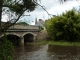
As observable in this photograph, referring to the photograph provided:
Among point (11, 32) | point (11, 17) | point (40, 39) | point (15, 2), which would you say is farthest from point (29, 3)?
point (40, 39)

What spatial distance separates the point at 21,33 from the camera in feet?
93.1

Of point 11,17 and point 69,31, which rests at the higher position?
point 11,17

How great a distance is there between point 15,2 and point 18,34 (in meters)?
22.0

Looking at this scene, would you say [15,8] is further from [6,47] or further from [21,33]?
[21,33]

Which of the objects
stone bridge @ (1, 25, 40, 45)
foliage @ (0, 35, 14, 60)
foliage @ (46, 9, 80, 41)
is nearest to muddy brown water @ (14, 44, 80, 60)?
stone bridge @ (1, 25, 40, 45)

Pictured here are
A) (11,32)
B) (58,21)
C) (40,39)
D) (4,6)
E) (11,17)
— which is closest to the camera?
(4,6)

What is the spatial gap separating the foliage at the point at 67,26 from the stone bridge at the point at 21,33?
362 cm

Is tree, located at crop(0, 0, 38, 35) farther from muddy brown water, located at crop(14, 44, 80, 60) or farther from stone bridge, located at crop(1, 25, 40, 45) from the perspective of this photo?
stone bridge, located at crop(1, 25, 40, 45)

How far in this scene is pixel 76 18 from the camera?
2766cm

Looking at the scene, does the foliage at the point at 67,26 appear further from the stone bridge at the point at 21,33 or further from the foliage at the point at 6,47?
the foliage at the point at 6,47

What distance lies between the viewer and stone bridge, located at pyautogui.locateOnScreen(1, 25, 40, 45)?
26.5 m

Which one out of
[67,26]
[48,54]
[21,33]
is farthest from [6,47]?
[21,33]

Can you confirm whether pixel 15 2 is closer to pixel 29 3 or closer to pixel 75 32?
pixel 29 3

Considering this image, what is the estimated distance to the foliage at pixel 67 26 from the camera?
27000 mm
